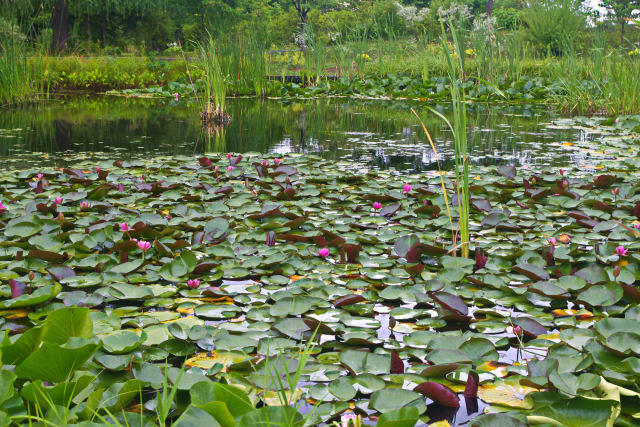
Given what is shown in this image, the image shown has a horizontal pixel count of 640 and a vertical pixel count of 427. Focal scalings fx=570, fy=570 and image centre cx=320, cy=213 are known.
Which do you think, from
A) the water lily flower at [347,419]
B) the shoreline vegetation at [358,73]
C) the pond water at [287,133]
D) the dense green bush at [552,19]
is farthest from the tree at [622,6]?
the water lily flower at [347,419]

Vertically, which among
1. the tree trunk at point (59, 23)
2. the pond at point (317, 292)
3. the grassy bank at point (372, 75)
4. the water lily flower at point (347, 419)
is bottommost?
the water lily flower at point (347, 419)

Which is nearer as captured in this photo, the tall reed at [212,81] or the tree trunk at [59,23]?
the tall reed at [212,81]

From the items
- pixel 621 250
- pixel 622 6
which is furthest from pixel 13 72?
pixel 622 6

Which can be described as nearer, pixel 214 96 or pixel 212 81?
pixel 212 81

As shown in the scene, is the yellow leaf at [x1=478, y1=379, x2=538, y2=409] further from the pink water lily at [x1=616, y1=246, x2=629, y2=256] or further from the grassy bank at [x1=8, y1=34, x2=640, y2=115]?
the grassy bank at [x1=8, y1=34, x2=640, y2=115]

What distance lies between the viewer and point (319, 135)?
6051mm

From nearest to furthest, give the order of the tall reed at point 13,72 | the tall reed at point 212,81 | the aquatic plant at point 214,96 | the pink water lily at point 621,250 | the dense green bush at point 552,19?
the pink water lily at point 621,250 < the tall reed at point 212,81 < the aquatic plant at point 214,96 < the tall reed at point 13,72 < the dense green bush at point 552,19

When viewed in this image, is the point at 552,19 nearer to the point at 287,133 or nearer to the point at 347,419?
the point at 287,133

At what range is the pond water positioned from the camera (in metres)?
4.82

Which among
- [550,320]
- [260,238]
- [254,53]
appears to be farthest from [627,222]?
[254,53]

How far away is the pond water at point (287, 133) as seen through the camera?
4.82m

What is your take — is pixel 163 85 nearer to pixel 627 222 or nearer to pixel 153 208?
pixel 153 208

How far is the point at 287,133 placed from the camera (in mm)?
6215

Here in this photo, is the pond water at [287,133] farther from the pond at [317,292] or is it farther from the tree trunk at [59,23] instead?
the tree trunk at [59,23]
